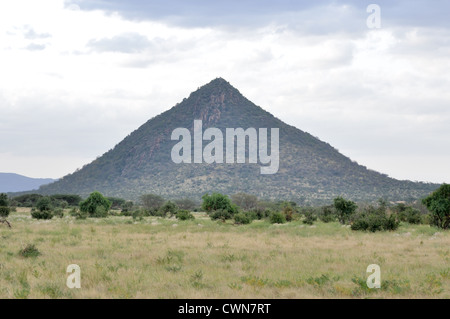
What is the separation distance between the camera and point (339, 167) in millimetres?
134875

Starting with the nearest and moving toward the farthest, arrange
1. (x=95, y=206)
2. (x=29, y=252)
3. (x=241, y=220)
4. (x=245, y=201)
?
(x=29, y=252) < (x=241, y=220) < (x=95, y=206) < (x=245, y=201)

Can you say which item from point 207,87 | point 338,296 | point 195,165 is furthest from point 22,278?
point 207,87

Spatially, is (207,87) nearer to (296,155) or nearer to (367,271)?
(296,155)

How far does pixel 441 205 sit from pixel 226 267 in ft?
66.3

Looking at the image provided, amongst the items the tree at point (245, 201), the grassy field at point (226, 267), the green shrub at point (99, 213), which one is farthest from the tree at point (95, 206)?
the tree at point (245, 201)

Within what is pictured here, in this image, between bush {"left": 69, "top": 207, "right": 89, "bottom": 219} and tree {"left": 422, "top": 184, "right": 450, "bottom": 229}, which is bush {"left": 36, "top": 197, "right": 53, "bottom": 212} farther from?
tree {"left": 422, "top": 184, "right": 450, "bottom": 229}

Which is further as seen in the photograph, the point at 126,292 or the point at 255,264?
the point at 255,264

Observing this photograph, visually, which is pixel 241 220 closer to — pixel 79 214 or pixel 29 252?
pixel 79 214

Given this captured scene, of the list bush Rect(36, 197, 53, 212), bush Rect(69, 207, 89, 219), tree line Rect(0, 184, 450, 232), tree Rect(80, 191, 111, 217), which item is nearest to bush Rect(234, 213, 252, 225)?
tree line Rect(0, 184, 450, 232)

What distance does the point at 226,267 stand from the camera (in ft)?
48.5

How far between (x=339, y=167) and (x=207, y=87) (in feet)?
235

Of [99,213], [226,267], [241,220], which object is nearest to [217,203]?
[241,220]

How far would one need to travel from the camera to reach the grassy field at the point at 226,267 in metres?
11.2

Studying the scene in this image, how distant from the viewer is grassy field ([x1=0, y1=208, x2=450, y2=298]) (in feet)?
36.8
